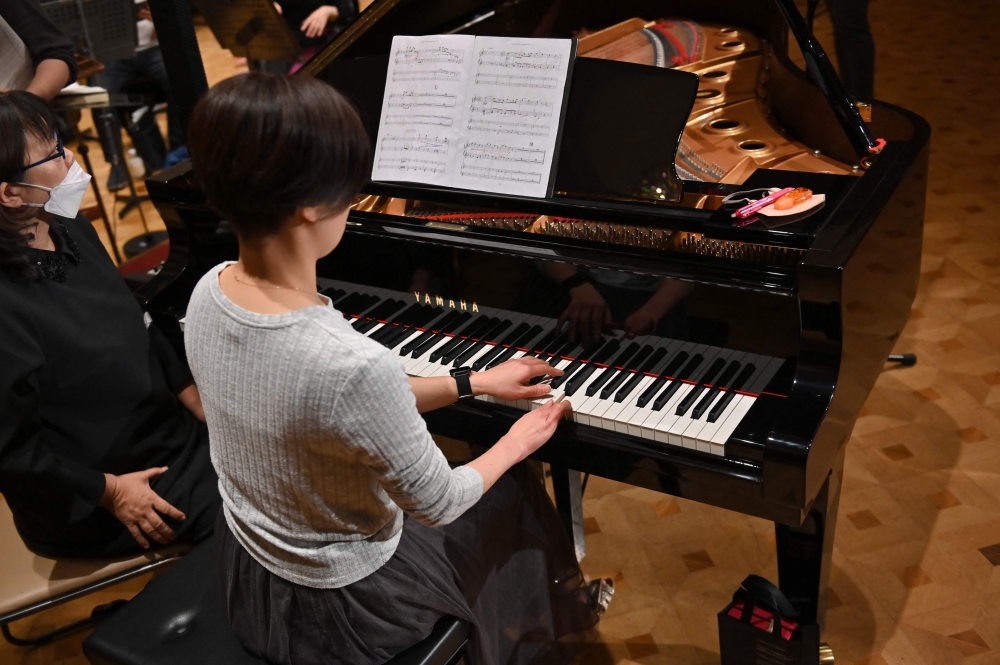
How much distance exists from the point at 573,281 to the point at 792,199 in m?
0.49

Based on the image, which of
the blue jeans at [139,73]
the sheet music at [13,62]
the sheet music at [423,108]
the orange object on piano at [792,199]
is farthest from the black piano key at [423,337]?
the blue jeans at [139,73]

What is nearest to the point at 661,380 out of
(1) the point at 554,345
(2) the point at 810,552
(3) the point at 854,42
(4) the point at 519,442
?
(1) the point at 554,345

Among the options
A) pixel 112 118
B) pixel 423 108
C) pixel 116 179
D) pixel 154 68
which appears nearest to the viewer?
pixel 423 108

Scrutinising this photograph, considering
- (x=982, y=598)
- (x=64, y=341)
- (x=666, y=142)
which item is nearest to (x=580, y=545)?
(x=982, y=598)

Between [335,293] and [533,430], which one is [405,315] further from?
[533,430]

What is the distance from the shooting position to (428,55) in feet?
7.06

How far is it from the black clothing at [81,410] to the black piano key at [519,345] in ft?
2.59

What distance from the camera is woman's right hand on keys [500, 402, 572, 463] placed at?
1676 millimetres

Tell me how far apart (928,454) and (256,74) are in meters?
2.59

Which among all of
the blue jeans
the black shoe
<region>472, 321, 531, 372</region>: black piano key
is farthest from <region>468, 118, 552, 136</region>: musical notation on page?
the black shoe

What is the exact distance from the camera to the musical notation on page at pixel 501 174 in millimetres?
1995

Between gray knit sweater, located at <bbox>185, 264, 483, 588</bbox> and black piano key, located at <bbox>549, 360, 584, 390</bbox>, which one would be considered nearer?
gray knit sweater, located at <bbox>185, 264, 483, 588</bbox>

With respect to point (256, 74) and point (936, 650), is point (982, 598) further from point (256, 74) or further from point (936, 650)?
point (256, 74)

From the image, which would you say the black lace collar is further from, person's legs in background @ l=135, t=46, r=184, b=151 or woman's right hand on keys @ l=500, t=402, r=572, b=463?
person's legs in background @ l=135, t=46, r=184, b=151
